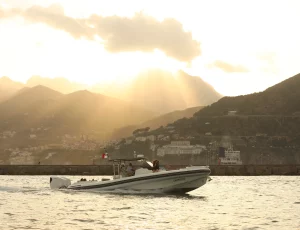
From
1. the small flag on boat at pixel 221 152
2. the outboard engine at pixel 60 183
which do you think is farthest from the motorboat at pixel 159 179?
the small flag on boat at pixel 221 152

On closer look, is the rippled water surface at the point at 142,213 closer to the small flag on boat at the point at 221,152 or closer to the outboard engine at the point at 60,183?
the outboard engine at the point at 60,183

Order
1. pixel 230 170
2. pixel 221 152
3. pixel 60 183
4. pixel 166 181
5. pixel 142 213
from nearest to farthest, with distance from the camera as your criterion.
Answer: pixel 142 213 → pixel 166 181 → pixel 60 183 → pixel 230 170 → pixel 221 152

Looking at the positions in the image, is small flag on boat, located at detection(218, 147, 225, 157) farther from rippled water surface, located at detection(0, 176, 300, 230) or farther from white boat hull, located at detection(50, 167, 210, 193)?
rippled water surface, located at detection(0, 176, 300, 230)

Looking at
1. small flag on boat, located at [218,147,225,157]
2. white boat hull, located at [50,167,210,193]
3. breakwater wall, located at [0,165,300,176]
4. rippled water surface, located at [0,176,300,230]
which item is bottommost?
rippled water surface, located at [0,176,300,230]

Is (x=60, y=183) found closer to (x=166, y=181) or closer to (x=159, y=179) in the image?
(x=159, y=179)

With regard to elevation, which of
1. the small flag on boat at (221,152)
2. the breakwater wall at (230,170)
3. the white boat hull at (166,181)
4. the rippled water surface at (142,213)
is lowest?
the rippled water surface at (142,213)

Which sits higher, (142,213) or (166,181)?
(166,181)

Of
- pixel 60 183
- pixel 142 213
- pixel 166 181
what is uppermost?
pixel 60 183

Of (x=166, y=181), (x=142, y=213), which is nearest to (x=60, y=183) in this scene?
(x=166, y=181)

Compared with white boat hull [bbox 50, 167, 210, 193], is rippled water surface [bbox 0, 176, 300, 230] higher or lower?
lower

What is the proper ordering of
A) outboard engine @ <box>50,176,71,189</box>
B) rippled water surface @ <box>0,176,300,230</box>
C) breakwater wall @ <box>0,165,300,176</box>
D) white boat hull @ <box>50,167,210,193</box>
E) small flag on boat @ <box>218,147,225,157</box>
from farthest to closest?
small flag on boat @ <box>218,147,225,157</box>, breakwater wall @ <box>0,165,300,176</box>, outboard engine @ <box>50,176,71,189</box>, white boat hull @ <box>50,167,210,193</box>, rippled water surface @ <box>0,176,300,230</box>

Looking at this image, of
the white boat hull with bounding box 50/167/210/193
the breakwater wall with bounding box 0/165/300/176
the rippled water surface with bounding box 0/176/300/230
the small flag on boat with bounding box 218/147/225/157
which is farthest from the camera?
the small flag on boat with bounding box 218/147/225/157

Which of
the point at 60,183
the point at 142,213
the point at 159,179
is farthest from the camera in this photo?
the point at 60,183

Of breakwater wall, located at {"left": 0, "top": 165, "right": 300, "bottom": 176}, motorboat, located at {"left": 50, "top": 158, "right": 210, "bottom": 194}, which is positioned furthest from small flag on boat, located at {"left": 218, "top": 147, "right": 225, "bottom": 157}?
motorboat, located at {"left": 50, "top": 158, "right": 210, "bottom": 194}
